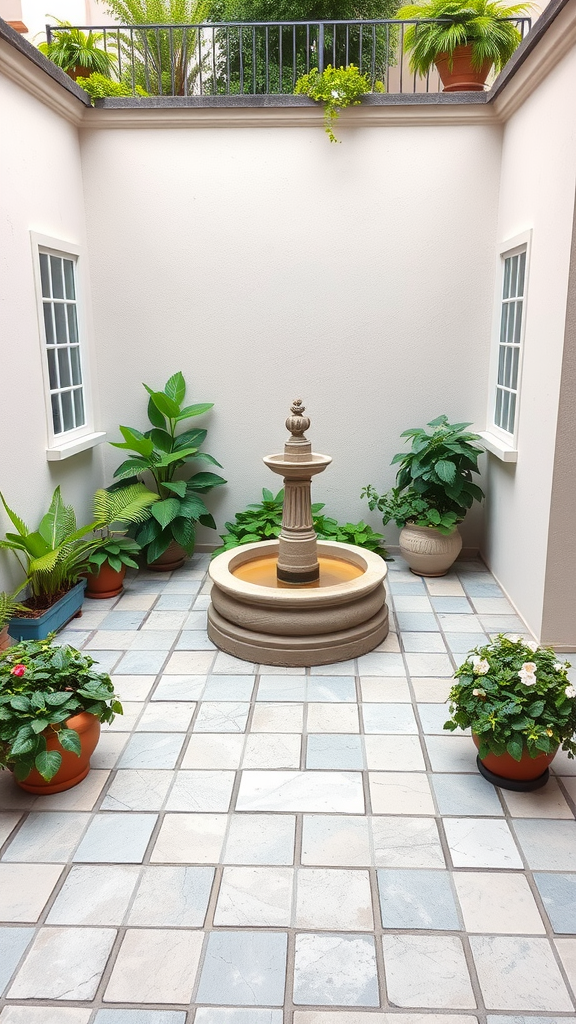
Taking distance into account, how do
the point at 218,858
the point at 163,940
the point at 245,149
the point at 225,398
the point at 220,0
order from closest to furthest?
the point at 163,940
the point at 218,858
the point at 245,149
the point at 225,398
the point at 220,0

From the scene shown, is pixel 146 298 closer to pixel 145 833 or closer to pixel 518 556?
pixel 518 556

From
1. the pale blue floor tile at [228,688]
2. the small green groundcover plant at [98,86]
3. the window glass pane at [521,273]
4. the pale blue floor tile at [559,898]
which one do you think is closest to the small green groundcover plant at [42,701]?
the pale blue floor tile at [228,688]

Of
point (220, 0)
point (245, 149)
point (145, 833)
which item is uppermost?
point (220, 0)

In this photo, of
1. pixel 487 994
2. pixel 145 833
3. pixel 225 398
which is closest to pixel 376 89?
pixel 225 398

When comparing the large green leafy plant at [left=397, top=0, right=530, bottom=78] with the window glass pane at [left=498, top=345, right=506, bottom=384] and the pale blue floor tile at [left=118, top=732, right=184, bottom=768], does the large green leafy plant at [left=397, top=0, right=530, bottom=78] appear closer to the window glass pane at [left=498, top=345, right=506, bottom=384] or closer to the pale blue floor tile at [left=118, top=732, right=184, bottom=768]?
the window glass pane at [left=498, top=345, right=506, bottom=384]

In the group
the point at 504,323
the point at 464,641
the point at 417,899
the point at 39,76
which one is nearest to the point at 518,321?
the point at 504,323

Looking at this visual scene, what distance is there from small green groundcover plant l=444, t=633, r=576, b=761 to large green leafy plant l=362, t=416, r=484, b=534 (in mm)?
2563

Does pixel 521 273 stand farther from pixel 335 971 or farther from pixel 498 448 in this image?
pixel 335 971

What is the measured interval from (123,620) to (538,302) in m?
3.38

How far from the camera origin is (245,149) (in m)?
5.82

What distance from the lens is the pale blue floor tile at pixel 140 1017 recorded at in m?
2.04

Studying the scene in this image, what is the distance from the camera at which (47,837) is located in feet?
9.29

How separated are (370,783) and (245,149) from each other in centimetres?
486

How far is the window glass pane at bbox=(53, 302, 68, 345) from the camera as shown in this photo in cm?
553
